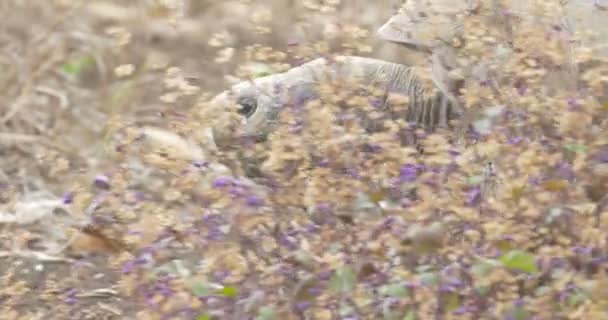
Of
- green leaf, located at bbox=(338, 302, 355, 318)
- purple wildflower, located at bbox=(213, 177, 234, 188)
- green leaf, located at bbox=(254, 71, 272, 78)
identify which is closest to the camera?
green leaf, located at bbox=(338, 302, 355, 318)

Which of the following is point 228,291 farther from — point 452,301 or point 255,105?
point 255,105

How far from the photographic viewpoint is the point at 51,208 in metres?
4.36

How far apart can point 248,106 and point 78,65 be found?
199cm

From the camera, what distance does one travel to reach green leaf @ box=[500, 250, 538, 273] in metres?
2.31

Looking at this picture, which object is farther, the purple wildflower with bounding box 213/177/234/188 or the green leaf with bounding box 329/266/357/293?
the purple wildflower with bounding box 213/177/234/188

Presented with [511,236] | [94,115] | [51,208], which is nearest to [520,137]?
[511,236]

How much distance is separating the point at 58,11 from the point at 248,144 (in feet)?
9.06

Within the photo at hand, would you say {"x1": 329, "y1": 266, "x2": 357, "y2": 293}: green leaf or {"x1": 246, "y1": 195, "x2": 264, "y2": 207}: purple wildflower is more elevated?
{"x1": 246, "y1": 195, "x2": 264, "y2": 207}: purple wildflower

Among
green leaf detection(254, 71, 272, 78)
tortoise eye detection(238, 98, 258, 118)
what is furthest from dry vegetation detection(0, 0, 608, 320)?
tortoise eye detection(238, 98, 258, 118)

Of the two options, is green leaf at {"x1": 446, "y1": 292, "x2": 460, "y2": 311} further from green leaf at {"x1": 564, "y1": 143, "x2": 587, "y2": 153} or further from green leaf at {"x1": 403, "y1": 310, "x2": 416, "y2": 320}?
green leaf at {"x1": 564, "y1": 143, "x2": 587, "y2": 153}

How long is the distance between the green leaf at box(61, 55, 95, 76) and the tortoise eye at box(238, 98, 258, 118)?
196cm

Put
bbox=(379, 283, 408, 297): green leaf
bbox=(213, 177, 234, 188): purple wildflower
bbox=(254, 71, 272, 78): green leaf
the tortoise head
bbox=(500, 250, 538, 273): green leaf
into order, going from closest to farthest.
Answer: bbox=(500, 250, 538, 273): green leaf, bbox=(379, 283, 408, 297): green leaf, bbox=(213, 177, 234, 188): purple wildflower, the tortoise head, bbox=(254, 71, 272, 78): green leaf

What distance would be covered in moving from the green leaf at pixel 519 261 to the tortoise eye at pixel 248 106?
1374 millimetres

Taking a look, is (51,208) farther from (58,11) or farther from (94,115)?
(58,11)
